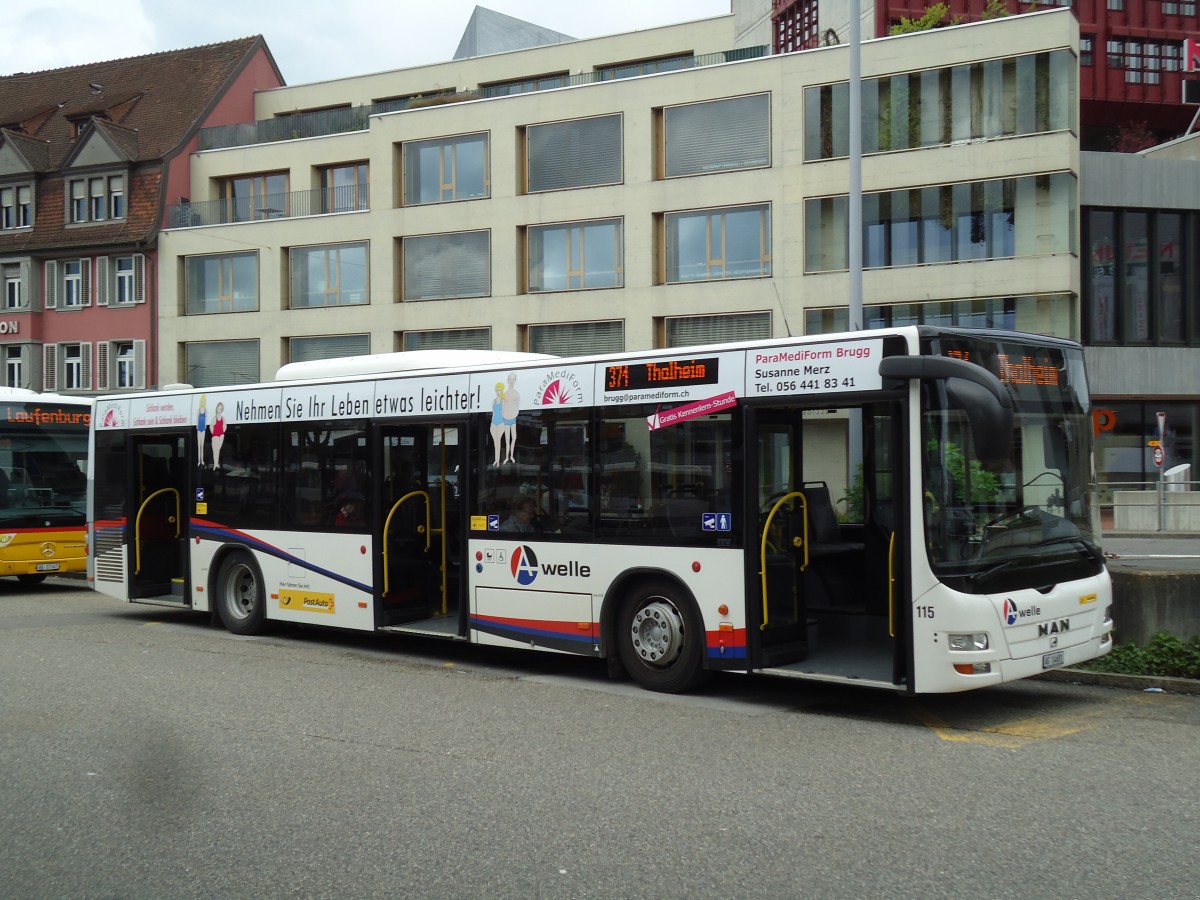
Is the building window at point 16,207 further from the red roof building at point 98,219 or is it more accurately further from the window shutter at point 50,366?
the window shutter at point 50,366

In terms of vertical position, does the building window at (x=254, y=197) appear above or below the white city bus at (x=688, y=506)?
above

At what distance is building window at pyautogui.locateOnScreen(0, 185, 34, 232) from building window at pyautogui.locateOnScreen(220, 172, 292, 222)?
26.9 ft

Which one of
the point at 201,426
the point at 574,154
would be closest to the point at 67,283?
the point at 574,154

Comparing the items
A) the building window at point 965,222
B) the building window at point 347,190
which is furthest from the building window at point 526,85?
the building window at point 965,222

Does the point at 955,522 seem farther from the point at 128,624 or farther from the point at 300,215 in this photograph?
the point at 300,215

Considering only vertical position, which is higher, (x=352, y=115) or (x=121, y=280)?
(x=352, y=115)

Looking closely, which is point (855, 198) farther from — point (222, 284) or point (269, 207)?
point (222, 284)

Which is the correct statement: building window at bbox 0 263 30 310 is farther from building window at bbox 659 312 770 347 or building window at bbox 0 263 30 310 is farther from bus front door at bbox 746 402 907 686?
bus front door at bbox 746 402 907 686

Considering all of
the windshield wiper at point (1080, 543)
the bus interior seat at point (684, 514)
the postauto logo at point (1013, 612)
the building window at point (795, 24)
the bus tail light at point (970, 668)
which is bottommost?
the bus tail light at point (970, 668)

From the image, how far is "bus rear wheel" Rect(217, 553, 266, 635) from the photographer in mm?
13977

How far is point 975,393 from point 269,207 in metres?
40.7

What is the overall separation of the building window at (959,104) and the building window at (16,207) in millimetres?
31127

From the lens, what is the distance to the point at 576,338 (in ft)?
129

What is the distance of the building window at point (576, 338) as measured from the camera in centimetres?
3862
